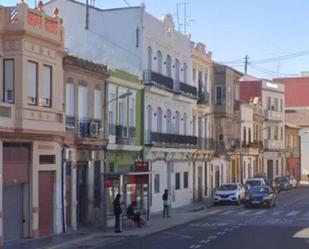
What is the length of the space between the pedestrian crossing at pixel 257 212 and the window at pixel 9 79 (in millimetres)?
20574

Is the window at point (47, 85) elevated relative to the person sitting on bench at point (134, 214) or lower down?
elevated

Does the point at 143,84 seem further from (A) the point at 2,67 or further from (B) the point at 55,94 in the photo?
(A) the point at 2,67

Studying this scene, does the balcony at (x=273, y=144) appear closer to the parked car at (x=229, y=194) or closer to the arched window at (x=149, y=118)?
the parked car at (x=229, y=194)

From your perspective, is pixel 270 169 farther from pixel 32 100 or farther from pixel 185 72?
pixel 32 100

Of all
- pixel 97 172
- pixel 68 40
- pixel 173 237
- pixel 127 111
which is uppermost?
pixel 68 40

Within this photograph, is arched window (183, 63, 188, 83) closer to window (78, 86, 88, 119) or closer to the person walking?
window (78, 86, 88, 119)

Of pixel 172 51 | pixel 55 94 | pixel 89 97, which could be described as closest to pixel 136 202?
pixel 89 97

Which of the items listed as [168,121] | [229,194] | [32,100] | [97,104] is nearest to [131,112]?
[97,104]

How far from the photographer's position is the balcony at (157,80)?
45188mm

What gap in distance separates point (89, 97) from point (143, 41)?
10.8 metres

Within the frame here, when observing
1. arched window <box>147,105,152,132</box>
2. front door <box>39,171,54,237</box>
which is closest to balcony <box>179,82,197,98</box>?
arched window <box>147,105,152,132</box>

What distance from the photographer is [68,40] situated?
4456 cm

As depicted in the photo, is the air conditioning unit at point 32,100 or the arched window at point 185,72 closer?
the air conditioning unit at point 32,100

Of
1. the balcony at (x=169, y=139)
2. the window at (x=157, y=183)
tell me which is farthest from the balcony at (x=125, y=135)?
the window at (x=157, y=183)
